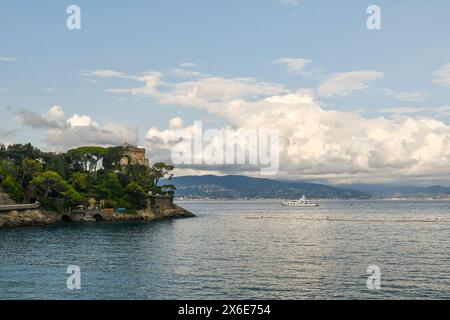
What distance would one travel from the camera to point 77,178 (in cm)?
12419

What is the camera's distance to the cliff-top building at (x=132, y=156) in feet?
499

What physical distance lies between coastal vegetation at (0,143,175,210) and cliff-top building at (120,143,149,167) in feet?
1.90

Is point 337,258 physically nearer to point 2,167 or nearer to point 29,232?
point 29,232

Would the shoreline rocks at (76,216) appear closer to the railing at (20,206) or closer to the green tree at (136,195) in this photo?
the railing at (20,206)

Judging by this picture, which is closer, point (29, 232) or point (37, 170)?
point (29, 232)

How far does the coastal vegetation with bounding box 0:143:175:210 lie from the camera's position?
113750mm

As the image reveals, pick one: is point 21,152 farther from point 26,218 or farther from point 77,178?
point 26,218

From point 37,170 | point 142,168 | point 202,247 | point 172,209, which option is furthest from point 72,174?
point 202,247

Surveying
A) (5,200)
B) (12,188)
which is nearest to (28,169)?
(12,188)

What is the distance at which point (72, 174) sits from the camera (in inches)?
4958

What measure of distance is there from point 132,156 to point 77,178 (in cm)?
3833

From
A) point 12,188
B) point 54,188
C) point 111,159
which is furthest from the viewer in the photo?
point 111,159

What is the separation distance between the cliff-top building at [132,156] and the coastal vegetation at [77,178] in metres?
0.58
